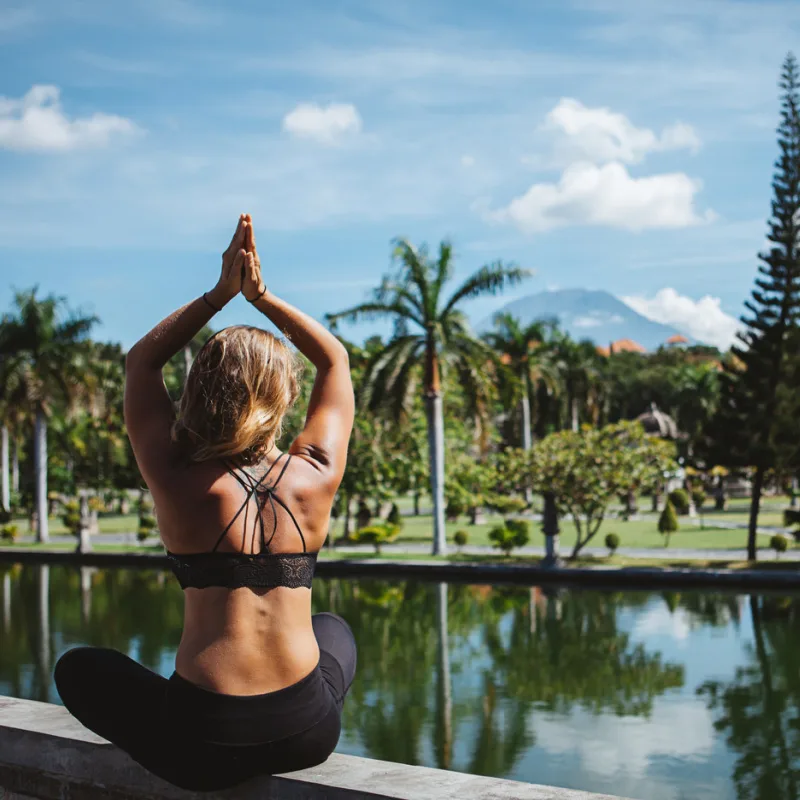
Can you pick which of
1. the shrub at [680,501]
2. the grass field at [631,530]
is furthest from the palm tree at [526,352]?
the shrub at [680,501]

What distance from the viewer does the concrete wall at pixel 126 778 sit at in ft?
6.52

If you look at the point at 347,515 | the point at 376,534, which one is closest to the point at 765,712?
the point at 376,534

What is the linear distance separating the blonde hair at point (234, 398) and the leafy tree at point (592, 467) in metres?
17.2

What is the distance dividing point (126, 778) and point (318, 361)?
3.25 ft

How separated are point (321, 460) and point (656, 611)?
44.5 feet

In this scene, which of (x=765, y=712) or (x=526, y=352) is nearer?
(x=765, y=712)

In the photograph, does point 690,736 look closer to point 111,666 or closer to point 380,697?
point 380,697

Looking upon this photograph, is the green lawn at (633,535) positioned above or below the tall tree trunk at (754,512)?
below

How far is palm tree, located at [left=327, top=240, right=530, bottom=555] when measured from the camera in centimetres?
2211

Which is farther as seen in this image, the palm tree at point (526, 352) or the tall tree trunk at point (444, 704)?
the palm tree at point (526, 352)

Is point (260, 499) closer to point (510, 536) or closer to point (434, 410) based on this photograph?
point (510, 536)

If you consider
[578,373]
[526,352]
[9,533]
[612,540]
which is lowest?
[9,533]

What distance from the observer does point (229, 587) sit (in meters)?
2.01

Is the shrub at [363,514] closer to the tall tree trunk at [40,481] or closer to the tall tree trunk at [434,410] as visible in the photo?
the tall tree trunk at [434,410]
